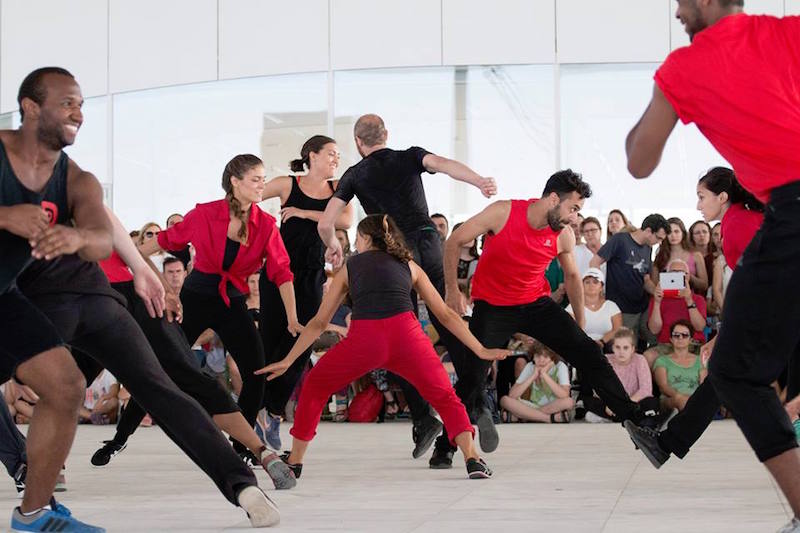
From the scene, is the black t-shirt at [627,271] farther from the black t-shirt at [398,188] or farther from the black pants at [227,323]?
the black pants at [227,323]

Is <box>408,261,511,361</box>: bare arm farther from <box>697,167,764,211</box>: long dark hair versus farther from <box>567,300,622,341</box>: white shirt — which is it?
<box>567,300,622,341</box>: white shirt

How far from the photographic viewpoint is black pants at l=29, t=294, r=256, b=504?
14.1ft

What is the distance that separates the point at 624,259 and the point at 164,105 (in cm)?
642

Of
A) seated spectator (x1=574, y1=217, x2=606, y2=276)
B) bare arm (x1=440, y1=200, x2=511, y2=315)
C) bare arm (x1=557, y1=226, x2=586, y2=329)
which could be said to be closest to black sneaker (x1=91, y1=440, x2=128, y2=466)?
bare arm (x1=440, y1=200, x2=511, y2=315)

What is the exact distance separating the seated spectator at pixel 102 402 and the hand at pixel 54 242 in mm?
7646

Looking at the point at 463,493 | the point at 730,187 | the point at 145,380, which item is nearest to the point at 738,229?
the point at 730,187

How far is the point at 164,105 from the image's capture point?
15.1 m

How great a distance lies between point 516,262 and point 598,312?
165 inches

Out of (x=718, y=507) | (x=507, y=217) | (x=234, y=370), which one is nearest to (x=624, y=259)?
(x=234, y=370)

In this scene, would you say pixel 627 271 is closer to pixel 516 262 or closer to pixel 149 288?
pixel 516 262

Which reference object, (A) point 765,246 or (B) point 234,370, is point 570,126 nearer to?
(B) point 234,370

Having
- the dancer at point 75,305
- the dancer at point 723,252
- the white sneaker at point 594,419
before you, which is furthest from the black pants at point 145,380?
the white sneaker at point 594,419

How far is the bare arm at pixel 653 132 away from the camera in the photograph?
364cm

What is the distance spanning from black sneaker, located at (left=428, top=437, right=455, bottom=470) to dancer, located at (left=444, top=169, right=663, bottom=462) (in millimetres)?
324
